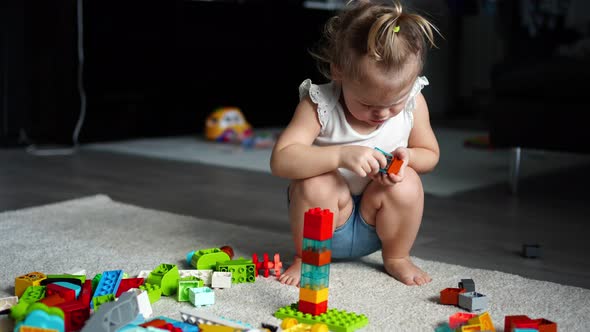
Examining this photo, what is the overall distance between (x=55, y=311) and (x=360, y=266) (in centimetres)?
59

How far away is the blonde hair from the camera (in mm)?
1083

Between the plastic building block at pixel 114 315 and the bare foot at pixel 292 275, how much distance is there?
1.09 ft

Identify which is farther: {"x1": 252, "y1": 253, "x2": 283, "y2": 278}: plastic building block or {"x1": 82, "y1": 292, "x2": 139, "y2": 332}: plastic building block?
{"x1": 252, "y1": 253, "x2": 283, "y2": 278}: plastic building block

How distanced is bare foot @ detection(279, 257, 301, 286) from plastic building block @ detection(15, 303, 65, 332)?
400 millimetres

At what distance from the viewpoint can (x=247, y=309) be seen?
42.2 inches

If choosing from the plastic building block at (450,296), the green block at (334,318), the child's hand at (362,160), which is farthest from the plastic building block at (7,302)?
the plastic building block at (450,296)

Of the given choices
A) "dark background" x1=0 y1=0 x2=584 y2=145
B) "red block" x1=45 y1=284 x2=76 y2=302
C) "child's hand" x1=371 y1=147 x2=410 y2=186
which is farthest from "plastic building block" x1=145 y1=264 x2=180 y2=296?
"dark background" x1=0 y1=0 x2=584 y2=145

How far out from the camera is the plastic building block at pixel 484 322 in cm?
96

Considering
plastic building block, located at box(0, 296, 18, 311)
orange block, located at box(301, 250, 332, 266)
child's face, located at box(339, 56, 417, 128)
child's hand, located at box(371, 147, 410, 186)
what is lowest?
plastic building block, located at box(0, 296, 18, 311)

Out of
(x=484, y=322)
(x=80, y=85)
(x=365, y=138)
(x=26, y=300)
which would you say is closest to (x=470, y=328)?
(x=484, y=322)

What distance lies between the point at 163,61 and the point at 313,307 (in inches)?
99.7

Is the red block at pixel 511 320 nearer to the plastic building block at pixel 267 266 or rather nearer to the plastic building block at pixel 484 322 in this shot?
the plastic building block at pixel 484 322

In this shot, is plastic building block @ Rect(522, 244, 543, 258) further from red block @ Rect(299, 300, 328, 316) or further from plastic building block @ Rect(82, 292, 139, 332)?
plastic building block @ Rect(82, 292, 139, 332)

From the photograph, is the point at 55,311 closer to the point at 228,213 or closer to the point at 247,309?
the point at 247,309
